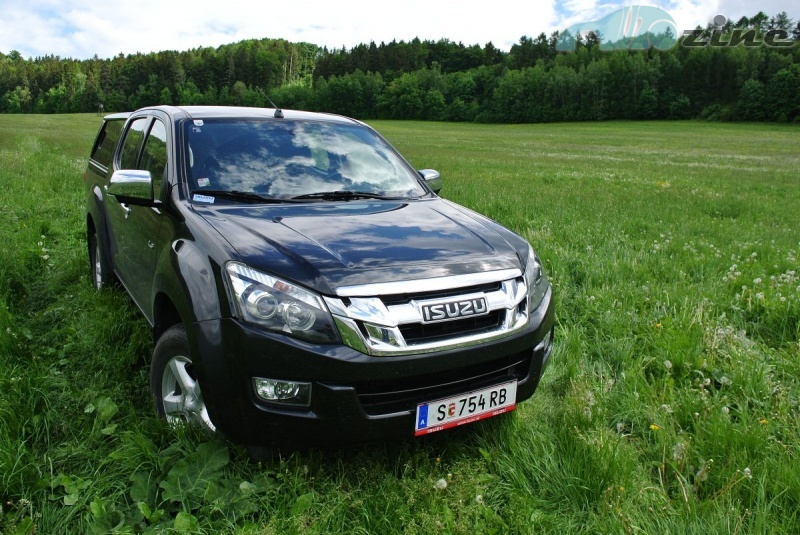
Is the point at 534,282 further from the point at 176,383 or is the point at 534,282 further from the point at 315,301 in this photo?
the point at 176,383

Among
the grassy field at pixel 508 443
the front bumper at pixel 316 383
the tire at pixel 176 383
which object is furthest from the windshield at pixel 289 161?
the grassy field at pixel 508 443

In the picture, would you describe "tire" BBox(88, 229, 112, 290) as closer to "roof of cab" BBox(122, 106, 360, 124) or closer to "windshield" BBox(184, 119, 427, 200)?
"roof of cab" BBox(122, 106, 360, 124)

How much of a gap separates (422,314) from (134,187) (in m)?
1.79

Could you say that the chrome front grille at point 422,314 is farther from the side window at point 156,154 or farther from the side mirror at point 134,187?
the side window at point 156,154

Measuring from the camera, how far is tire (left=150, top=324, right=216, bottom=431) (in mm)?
2477

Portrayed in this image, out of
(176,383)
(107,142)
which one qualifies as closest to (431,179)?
(176,383)

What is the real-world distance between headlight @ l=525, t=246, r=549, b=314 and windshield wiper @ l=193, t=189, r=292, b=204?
135 cm

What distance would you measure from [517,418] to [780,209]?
920cm

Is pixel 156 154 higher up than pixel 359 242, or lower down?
higher up

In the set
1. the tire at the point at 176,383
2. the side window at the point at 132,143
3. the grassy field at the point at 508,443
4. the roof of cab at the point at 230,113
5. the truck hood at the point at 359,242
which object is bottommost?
the grassy field at the point at 508,443

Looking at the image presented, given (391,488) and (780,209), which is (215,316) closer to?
(391,488)

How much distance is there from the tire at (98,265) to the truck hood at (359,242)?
6.82ft

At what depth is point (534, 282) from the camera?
2.76 metres

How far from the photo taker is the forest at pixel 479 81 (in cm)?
7800
